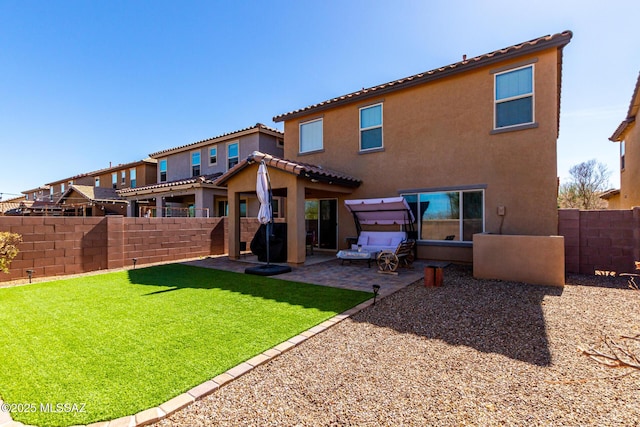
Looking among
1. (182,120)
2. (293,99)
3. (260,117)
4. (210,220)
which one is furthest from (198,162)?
(210,220)

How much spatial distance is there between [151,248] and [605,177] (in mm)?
40459

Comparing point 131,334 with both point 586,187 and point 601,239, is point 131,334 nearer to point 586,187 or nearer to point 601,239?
point 601,239

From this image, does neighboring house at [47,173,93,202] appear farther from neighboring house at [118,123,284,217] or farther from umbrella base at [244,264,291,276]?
umbrella base at [244,264,291,276]

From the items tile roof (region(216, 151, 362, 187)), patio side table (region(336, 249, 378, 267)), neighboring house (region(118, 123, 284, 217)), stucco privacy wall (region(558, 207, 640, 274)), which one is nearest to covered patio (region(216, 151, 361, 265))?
tile roof (region(216, 151, 362, 187))

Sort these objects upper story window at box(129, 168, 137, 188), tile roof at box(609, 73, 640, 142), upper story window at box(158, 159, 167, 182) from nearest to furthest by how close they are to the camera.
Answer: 1. tile roof at box(609, 73, 640, 142)
2. upper story window at box(158, 159, 167, 182)
3. upper story window at box(129, 168, 137, 188)

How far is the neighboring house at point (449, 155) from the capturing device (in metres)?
9.06

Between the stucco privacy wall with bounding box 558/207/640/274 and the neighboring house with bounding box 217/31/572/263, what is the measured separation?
0.60 meters

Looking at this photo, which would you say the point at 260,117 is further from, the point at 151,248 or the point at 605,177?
the point at 605,177

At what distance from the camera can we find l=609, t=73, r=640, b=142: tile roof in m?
13.3

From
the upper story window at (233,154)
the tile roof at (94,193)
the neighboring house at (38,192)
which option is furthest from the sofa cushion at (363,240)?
the neighboring house at (38,192)

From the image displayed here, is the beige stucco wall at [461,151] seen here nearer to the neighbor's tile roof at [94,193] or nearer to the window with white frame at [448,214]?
the window with white frame at [448,214]

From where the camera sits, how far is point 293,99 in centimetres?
1731

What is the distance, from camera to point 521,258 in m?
7.73

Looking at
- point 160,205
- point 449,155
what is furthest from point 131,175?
point 449,155
